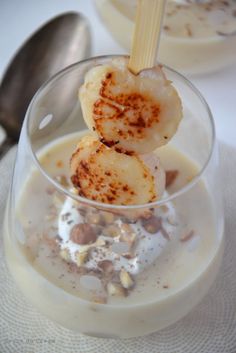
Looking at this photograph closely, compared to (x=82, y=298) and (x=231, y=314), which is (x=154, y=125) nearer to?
(x=82, y=298)

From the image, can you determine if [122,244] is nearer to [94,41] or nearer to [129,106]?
[129,106]

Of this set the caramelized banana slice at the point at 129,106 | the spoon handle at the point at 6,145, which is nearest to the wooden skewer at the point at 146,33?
the caramelized banana slice at the point at 129,106

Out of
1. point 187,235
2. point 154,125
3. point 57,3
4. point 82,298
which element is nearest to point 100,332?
point 82,298

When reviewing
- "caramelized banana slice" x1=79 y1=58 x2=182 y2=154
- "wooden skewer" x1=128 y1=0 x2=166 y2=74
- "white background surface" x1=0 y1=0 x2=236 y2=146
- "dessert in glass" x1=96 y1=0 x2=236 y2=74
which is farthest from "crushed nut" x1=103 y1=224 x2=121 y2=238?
"dessert in glass" x1=96 y1=0 x2=236 y2=74

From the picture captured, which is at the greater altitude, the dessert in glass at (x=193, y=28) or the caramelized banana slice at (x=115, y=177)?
the caramelized banana slice at (x=115, y=177)

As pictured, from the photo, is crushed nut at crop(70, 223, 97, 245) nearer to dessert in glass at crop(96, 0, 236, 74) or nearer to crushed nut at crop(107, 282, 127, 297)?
crushed nut at crop(107, 282, 127, 297)

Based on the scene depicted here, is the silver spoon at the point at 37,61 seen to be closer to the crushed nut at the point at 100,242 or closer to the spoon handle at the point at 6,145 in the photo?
the spoon handle at the point at 6,145

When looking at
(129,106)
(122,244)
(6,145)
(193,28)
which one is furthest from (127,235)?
(193,28)
